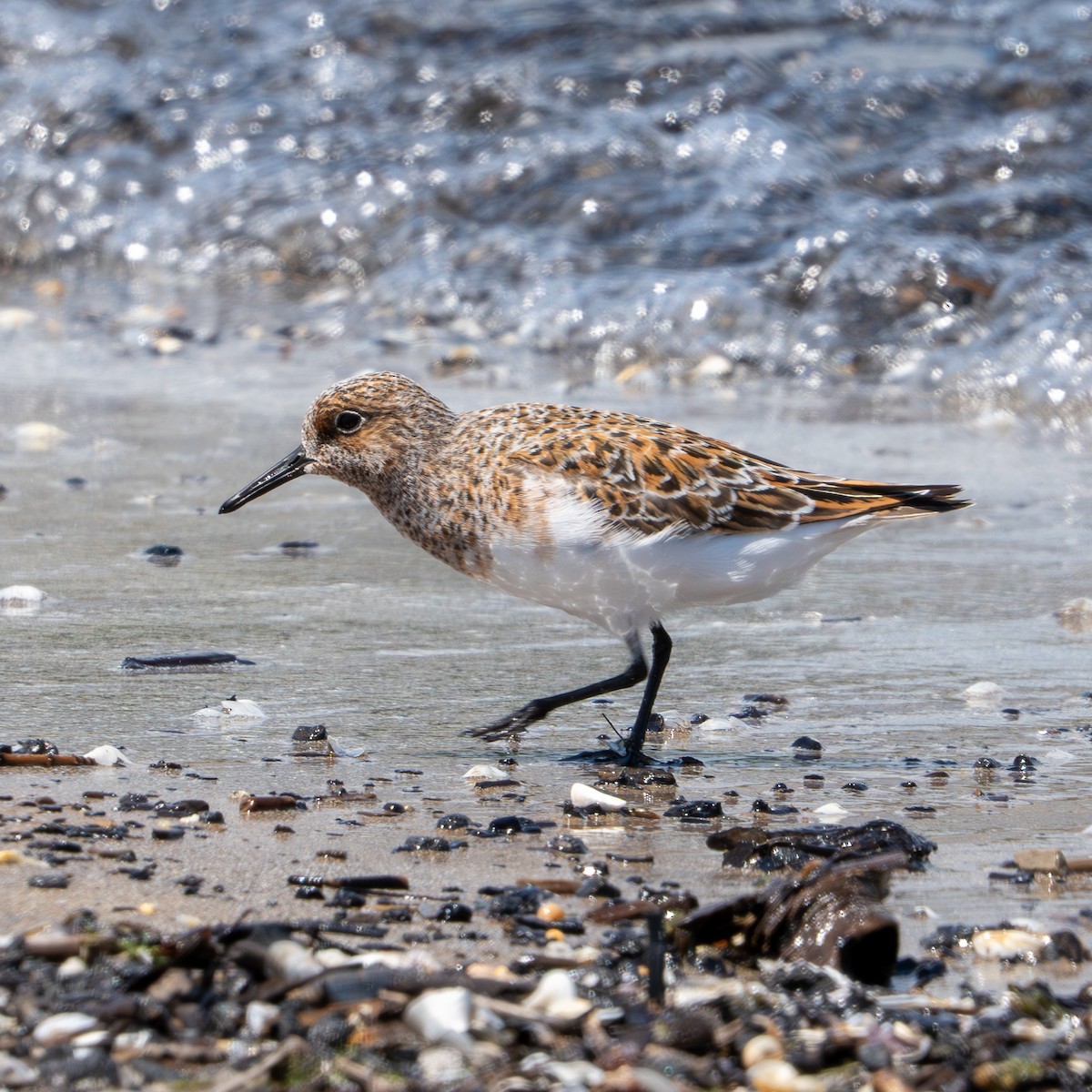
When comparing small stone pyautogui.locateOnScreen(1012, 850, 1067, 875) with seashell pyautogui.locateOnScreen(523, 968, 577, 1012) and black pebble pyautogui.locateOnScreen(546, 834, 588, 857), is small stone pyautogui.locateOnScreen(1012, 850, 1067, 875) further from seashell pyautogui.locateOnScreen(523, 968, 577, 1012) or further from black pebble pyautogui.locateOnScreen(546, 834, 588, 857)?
seashell pyautogui.locateOnScreen(523, 968, 577, 1012)

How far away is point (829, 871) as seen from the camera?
3.09 meters

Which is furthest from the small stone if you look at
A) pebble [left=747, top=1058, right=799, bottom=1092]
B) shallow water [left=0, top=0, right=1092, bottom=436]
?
shallow water [left=0, top=0, right=1092, bottom=436]

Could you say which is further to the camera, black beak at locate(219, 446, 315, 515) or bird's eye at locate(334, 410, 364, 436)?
black beak at locate(219, 446, 315, 515)

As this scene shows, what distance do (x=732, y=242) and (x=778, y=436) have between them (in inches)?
110

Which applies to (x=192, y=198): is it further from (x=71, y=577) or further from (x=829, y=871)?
(x=829, y=871)

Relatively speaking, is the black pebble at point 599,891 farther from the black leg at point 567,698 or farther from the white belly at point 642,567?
the white belly at point 642,567

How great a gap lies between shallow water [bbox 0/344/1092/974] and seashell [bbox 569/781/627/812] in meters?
0.07

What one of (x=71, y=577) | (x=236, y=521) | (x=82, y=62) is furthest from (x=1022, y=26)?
(x=71, y=577)

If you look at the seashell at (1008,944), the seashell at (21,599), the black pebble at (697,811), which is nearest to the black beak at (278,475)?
→ the seashell at (21,599)

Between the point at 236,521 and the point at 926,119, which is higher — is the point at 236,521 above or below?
below

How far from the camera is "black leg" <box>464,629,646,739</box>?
14.2 ft

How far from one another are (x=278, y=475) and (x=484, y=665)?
82cm

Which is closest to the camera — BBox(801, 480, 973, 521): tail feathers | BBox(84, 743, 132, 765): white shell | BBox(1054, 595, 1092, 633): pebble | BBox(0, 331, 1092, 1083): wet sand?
BBox(0, 331, 1092, 1083): wet sand

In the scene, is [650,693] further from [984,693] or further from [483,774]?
[984,693]
